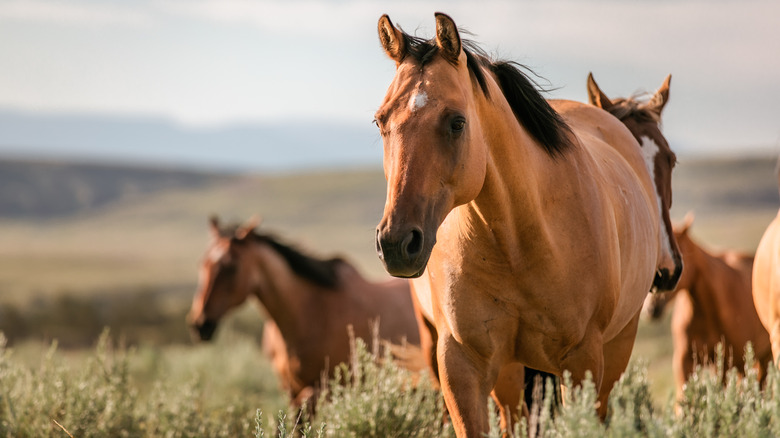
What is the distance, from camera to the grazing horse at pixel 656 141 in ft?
13.9

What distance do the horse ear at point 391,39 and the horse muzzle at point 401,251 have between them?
78 cm

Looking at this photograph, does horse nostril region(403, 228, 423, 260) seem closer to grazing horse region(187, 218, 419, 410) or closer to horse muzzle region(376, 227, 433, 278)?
horse muzzle region(376, 227, 433, 278)

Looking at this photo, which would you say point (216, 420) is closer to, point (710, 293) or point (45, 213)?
point (710, 293)

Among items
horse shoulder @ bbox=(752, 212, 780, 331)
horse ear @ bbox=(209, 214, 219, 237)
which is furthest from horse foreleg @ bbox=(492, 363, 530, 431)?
horse ear @ bbox=(209, 214, 219, 237)

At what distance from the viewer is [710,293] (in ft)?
23.6

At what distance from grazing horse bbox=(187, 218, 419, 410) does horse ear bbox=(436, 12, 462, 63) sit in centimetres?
482

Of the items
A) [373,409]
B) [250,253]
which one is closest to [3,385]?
[373,409]

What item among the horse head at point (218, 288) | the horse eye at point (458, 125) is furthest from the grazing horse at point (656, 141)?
the horse head at point (218, 288)

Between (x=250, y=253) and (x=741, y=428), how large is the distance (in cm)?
557

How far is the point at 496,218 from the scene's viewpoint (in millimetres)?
2994

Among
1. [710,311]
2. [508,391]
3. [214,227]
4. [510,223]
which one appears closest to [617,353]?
[508,391]

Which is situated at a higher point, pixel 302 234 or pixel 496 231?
pixel 302 234

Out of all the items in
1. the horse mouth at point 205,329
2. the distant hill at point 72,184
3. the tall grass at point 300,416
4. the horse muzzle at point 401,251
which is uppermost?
the distant hill at point 72,184

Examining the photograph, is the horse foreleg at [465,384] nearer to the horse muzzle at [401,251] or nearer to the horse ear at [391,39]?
the horse muzzle at [401,251]
